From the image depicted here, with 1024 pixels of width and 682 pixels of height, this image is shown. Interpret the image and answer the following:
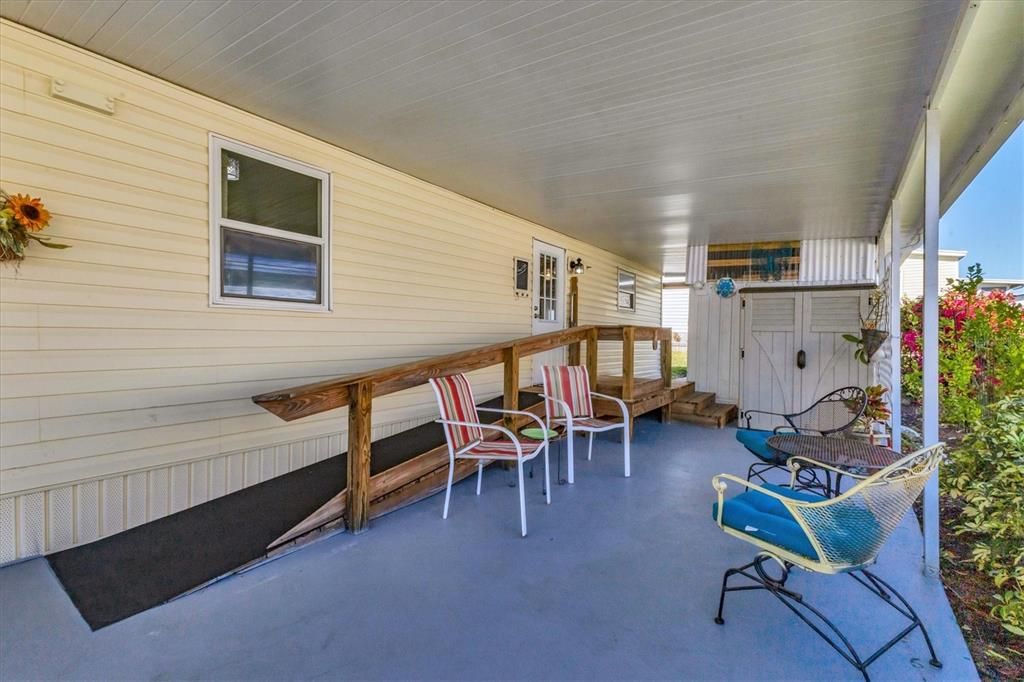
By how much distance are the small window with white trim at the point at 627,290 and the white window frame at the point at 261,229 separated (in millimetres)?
6170

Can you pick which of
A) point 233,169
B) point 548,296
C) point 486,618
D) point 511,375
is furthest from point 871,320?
point 233,169

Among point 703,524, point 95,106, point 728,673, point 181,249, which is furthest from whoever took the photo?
point 703,524

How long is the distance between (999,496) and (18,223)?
17.7 ft

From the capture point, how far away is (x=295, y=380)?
376 centimetres

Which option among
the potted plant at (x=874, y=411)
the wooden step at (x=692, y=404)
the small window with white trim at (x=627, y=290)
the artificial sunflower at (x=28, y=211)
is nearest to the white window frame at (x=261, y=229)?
the artificial sunflower at (x=28, y=211)

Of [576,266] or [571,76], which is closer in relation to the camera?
[571,76]

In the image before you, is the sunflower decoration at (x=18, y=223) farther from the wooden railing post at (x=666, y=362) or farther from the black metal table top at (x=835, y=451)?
the wooden railing post at (x=666, y=362)

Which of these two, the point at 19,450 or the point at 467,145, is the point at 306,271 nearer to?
the point at 467,145

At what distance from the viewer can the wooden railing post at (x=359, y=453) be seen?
305cm

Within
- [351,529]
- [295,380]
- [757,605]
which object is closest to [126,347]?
[295,380]

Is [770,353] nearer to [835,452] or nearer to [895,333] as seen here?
[895,333]

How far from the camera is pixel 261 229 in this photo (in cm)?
354

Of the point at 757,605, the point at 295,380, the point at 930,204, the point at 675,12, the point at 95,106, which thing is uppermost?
the point at 675,12

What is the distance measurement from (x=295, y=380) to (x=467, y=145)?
2.39 m
